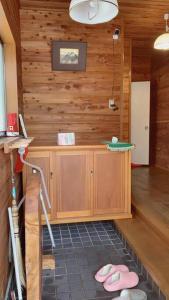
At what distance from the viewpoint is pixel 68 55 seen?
3.27m

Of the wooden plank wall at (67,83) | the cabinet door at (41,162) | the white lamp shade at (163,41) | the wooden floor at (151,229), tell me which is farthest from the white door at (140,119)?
the cabinet door at (41,162)

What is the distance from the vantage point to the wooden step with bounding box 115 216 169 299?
6.17 feet

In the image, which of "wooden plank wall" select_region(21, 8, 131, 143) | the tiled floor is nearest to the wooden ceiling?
"wooden plank wall" select_region(21, 8, 131, 143)

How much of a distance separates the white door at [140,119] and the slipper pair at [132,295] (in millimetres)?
4361

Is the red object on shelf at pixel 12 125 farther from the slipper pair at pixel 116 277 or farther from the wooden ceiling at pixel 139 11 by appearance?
the wooden ceiling at pixel 139 11

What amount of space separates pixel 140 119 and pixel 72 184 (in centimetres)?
352

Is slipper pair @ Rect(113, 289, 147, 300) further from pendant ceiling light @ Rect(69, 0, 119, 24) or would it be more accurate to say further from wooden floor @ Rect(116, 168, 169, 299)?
pendant ceiling light @ Rect(69, 0, 119, 24)

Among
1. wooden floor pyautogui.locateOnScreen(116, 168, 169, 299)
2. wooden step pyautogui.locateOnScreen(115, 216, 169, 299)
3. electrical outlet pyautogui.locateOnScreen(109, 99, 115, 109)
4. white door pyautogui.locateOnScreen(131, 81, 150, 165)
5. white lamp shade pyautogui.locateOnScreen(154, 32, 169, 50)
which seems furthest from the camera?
white door pyautogui.locateOnScreen(131, 81, 150, 165)

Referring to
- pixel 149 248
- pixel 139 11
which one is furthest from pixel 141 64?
pixel 149 248

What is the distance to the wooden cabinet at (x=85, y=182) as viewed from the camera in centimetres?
292

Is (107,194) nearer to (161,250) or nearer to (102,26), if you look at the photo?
(161,250)

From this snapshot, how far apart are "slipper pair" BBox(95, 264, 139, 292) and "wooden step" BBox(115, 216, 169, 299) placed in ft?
0.50

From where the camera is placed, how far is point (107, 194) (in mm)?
3021

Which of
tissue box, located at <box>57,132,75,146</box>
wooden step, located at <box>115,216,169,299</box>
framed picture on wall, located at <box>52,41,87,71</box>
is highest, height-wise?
framed picture on wall, located at <box>52,41,87,71</box>
